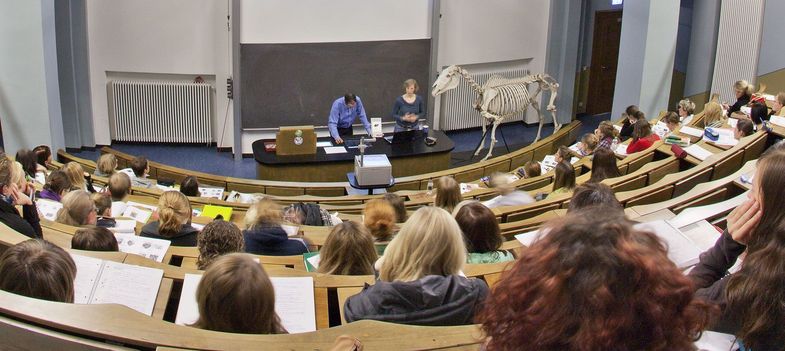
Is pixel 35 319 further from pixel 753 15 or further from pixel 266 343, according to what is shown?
pixel 753 15

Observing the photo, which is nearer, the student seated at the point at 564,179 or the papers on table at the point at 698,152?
the student seated at the point at 564,179

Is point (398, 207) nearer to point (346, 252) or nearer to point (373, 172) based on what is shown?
point (346, 252)

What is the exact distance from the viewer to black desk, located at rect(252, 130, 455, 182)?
10.1 m

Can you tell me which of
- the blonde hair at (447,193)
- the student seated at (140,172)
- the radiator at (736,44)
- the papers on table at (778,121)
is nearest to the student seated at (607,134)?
the papers on table at (778,121)

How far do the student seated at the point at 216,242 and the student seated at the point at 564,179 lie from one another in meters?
3.28

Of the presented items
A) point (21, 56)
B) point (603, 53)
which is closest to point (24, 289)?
point (21, 56)

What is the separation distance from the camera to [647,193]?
5.66 meters

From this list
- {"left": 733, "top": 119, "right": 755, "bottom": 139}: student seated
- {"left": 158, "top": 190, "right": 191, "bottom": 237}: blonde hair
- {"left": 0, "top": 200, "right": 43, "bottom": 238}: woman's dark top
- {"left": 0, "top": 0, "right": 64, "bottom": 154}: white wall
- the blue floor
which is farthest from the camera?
the blue floor

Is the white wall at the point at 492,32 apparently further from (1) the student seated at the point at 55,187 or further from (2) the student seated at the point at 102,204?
(2) the student seated at the point at 102,204

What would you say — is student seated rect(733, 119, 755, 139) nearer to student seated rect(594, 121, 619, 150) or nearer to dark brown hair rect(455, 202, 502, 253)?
student seated rect(594, 121, 619, 150)

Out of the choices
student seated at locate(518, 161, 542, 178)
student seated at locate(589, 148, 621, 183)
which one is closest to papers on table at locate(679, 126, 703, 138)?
student seated at locate(518, 161, 542, 178)

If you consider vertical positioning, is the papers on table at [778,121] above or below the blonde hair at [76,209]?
above

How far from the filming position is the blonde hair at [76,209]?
5254 millimetres

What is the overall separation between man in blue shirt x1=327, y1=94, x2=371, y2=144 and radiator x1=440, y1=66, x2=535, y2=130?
2.95 m
